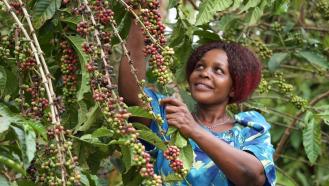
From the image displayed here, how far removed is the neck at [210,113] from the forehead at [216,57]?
17 cm

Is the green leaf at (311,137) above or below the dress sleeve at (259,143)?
below

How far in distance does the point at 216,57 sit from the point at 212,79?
4.4 inches

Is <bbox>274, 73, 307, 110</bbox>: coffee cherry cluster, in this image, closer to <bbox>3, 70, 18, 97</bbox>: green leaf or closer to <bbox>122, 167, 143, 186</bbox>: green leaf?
<bbox>122, 167, 143, 186</bbox>: green leaf

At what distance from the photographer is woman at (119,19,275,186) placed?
88.2 inches

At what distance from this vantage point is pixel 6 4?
178 centimetres

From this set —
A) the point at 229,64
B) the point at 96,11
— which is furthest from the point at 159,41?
the point at 229,64

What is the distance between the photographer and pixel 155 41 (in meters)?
1.83

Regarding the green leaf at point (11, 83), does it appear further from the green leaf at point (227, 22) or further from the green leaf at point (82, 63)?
the green leaf at point (227, 22)

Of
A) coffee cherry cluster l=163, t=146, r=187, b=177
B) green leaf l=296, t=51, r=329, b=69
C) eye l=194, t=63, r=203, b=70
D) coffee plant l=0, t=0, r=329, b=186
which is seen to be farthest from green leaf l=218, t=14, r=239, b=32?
coffee cherry cluster l=163, t=146, r=187, b=177

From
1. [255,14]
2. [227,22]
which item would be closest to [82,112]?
[255,14]

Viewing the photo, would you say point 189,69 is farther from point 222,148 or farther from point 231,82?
point 222,148

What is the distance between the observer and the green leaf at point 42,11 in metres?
2.11

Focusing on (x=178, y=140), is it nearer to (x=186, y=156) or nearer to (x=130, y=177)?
(x=186, y=156)

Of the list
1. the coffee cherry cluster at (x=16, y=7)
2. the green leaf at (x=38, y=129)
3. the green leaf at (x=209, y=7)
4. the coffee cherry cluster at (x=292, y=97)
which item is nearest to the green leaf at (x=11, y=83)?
the coffee cherry cluster at (x=16, y=7)
